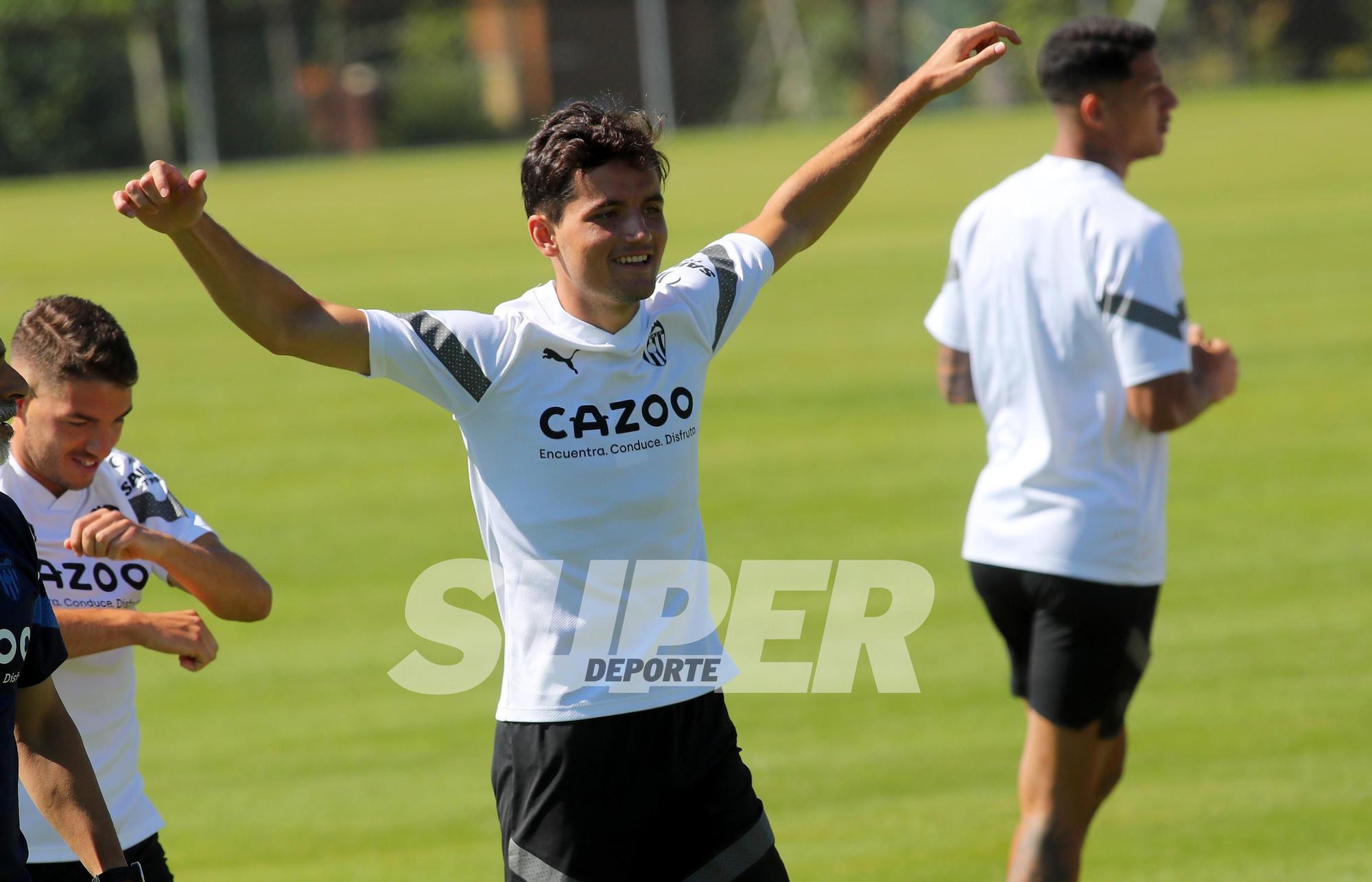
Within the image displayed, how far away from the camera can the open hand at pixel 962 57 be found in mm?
4457

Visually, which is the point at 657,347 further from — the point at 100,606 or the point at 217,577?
the point at 100,606

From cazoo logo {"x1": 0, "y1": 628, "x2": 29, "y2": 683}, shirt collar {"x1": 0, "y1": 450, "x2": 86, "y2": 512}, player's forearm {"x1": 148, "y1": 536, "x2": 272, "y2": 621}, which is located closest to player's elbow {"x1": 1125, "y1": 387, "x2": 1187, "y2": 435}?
player's forearm {"x1": 148, "y1": 536, "x2": 272, "y2": 621}

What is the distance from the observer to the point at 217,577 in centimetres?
393

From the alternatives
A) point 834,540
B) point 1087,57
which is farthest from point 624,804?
point 834,540

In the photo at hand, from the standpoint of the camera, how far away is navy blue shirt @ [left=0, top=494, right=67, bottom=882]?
327cm

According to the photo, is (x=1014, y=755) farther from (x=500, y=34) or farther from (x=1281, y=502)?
(x=500, y=34)

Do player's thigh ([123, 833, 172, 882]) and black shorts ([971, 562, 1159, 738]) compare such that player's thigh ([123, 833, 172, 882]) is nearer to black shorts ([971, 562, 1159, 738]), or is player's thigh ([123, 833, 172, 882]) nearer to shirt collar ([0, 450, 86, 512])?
shirt collar ([0, 450, 86, 512])

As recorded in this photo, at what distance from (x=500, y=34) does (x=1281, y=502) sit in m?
36.8

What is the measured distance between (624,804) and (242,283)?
1.41 metres

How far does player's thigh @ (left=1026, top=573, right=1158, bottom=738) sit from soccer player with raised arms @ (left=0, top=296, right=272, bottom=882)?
238 cm

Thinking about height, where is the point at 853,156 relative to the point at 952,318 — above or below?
above

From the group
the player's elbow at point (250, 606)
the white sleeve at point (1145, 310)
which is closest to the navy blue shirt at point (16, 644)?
the player's elbow at point (250, 606)

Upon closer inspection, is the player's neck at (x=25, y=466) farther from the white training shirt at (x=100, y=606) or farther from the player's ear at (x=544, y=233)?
the player's ear at (x=544, y=233)

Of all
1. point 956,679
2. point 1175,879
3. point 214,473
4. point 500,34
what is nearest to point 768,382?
point 214,473
